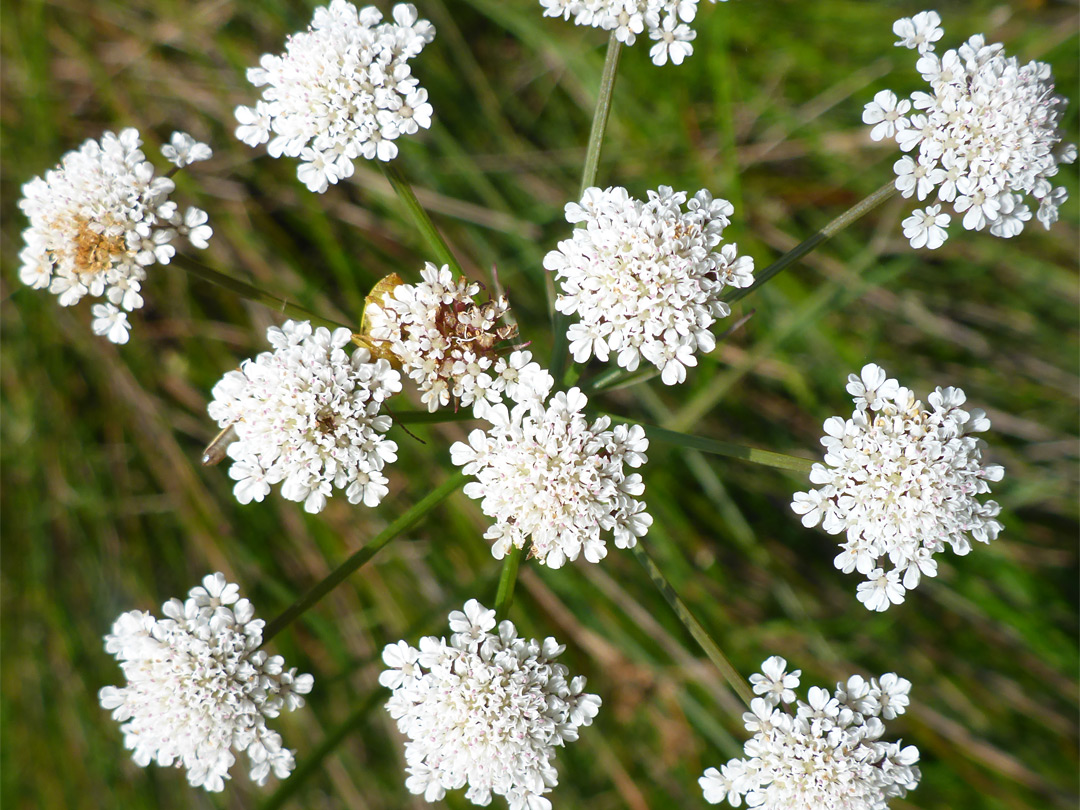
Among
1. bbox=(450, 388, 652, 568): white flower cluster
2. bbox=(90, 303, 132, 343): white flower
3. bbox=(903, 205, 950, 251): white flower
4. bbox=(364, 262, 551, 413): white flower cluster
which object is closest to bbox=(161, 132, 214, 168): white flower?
bbox=(90, 303, 132, 343): white flower

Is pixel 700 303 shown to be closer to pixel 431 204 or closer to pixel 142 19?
pixel 431 204

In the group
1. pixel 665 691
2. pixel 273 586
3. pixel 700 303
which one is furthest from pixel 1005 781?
pixel 273 586

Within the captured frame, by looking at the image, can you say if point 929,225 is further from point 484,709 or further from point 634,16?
point 484,709

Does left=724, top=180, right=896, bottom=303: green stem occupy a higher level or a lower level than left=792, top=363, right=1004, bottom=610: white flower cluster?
higher

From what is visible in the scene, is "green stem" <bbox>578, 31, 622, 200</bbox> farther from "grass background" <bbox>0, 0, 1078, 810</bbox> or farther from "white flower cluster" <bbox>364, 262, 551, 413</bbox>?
"grass background" <bbox>0, 0, 1078, 810</bbox>

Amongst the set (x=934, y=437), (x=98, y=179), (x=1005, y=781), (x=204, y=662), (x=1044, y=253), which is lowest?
(x=1005, y=781)

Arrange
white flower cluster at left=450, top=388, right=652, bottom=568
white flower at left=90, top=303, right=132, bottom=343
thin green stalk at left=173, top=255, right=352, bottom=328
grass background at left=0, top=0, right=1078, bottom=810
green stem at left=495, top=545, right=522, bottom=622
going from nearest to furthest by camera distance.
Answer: white flower cluster at left=450, top=388, right=652, bottom=568 < green stem at left=495, top=545, right=522, bottom=622 < thin green stalk at left=173, top=255, right=352, bottom=328 < white flower at left=90, top=303, right=132, bottom=343 < grass background at left=0, top=0, right=1078, bottom=810
